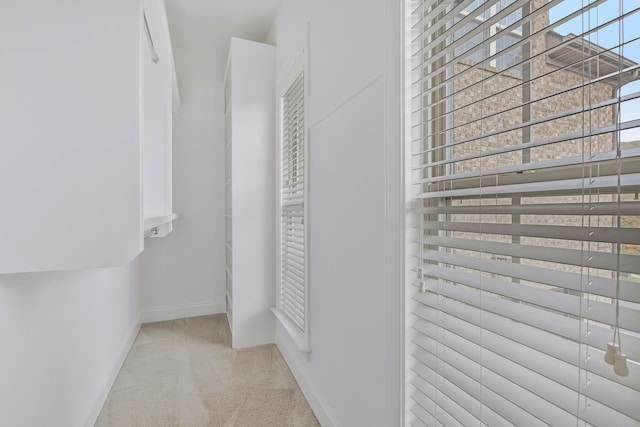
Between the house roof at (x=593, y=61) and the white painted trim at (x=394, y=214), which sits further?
the white painted trim at (x=394, y=214)

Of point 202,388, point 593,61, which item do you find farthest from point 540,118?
point 202,388

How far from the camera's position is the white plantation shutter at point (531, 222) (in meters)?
0.53

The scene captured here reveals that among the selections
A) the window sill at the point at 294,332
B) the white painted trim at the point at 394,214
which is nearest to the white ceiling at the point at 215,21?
the white painted trim at the point at 394,214

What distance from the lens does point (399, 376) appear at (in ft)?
3.28

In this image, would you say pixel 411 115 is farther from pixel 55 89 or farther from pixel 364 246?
pixel 55 89

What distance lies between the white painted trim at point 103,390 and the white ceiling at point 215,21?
99.6 inches

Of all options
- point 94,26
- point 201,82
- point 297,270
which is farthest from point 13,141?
point 201,82

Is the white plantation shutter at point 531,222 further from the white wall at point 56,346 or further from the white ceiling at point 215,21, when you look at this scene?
the white ceiling at point 215,21

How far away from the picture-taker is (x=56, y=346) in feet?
4.42

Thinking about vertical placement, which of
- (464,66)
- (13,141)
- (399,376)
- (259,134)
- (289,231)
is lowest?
(399,376)

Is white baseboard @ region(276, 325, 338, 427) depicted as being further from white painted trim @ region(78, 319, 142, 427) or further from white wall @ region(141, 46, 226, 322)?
white wall @ region(141, 46, 226, 322)

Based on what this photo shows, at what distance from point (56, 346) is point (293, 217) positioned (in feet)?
4.47

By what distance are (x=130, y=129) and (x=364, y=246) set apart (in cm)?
84

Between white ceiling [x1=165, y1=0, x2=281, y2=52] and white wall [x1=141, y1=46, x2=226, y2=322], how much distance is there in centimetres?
21
